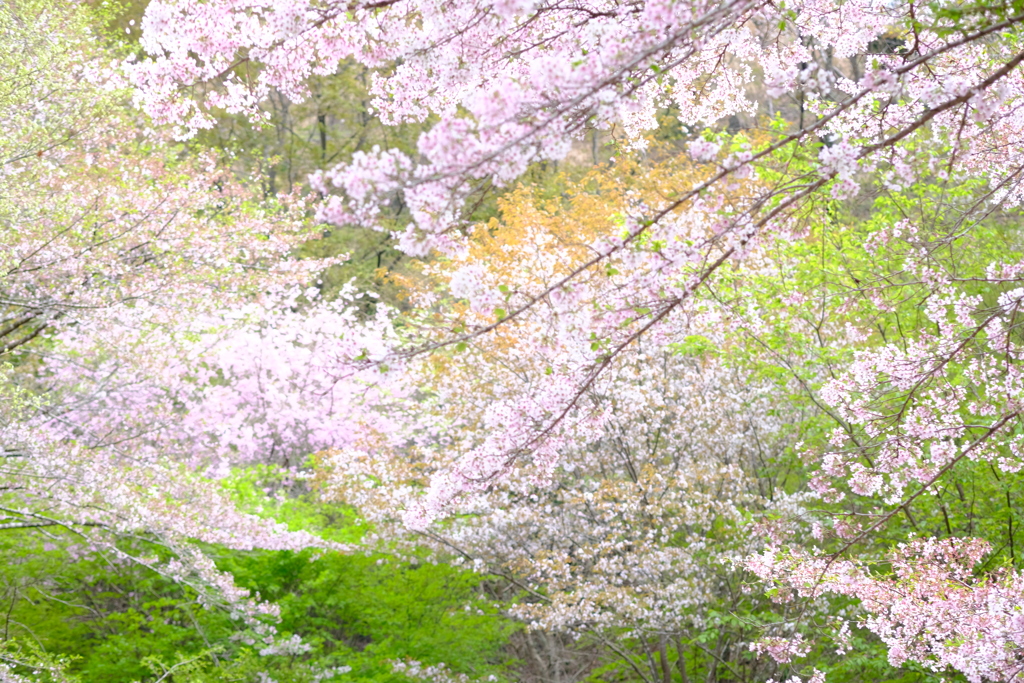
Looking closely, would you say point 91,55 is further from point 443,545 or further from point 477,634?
point 477,634

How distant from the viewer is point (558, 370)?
615 cm

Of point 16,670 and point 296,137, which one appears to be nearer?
point 16,670

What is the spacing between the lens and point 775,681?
6488 mm

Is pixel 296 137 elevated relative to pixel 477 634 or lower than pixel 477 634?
elevated

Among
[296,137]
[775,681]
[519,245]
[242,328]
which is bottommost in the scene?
[775,681]

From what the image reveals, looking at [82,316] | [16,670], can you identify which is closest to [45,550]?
[16,670]

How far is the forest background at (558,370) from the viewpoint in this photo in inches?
114

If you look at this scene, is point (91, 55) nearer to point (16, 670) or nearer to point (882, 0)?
point (16, 670)

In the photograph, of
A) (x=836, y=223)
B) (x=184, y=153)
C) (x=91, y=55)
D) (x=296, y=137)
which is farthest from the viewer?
(x=296, y=137)

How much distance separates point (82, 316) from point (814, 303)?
5744mm

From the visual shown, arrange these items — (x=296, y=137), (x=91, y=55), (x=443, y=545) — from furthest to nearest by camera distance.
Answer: (x=296, y=137) → (x=91, y=55) → (x=443, y=545)

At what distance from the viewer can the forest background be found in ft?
9.53

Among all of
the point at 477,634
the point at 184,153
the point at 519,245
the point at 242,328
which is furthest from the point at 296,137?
the point at 477,634

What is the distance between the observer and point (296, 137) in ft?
66.5
